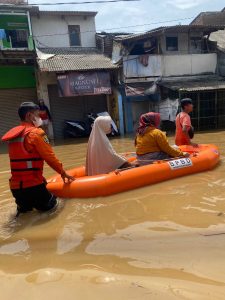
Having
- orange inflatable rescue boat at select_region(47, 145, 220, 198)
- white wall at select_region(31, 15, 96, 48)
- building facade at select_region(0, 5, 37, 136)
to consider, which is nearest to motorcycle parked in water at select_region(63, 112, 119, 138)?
building facade at select_region(0, 5, 37, 136)

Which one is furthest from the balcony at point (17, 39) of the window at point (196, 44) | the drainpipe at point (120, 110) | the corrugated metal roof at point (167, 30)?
the window at point (196, 44)

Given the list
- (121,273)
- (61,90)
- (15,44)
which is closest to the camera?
(121,273)

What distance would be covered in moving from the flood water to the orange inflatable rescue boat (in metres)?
0.15

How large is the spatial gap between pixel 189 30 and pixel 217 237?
14.9 metres

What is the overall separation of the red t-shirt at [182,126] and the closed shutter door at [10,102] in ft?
38.5

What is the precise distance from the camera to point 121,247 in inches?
135

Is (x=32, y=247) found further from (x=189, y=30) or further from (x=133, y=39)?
(x=189, y=30)

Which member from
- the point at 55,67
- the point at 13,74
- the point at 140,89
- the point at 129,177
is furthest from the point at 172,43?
the point at 129,177

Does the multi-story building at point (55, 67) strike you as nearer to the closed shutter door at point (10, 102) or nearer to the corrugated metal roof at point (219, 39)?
the closed shutter door at point (10, 102)

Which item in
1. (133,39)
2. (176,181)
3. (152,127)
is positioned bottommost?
(176,181)

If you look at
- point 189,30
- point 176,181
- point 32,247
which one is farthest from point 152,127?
point 189,30

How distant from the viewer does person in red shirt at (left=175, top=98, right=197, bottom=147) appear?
623 centimetres

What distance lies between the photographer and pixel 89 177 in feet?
17.0

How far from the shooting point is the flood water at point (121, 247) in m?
2.64
